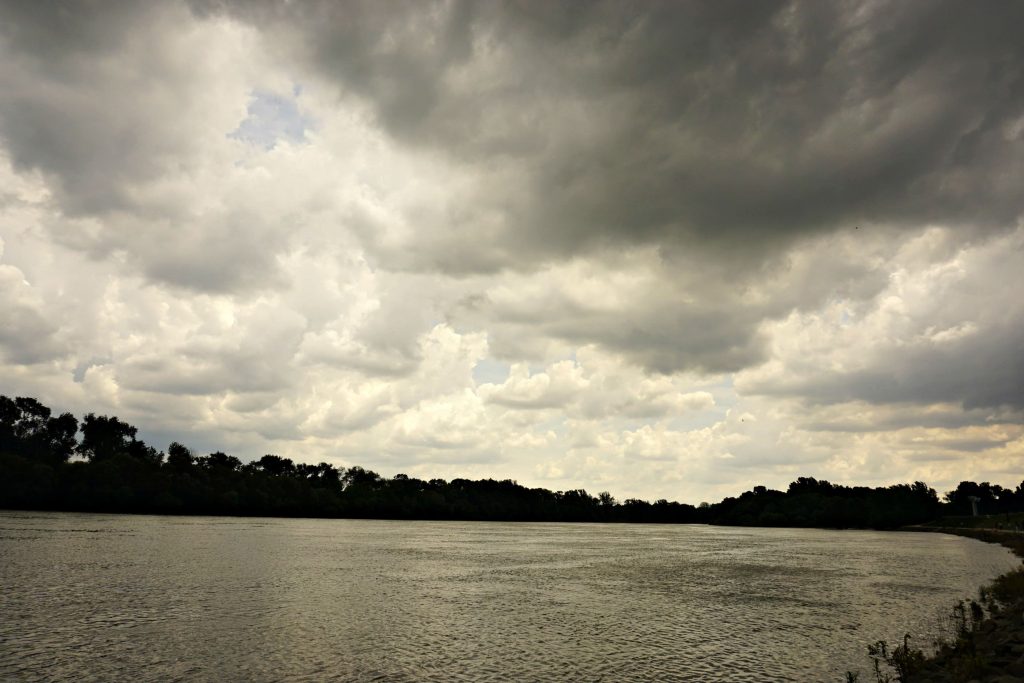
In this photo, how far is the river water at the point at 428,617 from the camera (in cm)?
3169

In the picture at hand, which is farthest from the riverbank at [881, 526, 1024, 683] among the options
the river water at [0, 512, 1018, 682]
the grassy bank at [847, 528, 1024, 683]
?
the river water at [0, 512, 1018, 682]

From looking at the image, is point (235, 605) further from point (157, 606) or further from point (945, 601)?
point (945, 601)

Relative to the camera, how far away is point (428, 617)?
45906 mm

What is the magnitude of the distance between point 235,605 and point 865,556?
117563 mm

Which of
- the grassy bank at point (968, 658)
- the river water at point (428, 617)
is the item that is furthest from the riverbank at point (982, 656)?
the river water at point (428, 617)

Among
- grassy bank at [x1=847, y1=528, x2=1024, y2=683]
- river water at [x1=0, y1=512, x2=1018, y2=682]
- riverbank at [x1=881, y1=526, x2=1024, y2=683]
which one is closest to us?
riverbank at [x1=881, y1=526, x2=1024, y2=683]

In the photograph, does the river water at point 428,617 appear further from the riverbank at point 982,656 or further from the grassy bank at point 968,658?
the riverbank at point 982,656

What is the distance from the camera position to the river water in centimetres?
3169

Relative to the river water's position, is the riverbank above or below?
above

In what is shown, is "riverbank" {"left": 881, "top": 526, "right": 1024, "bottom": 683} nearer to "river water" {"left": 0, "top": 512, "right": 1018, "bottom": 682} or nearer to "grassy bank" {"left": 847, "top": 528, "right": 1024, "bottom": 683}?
"grassy bank" {"left": 847, "top": 528, "right": 1024, "bottom": 683}

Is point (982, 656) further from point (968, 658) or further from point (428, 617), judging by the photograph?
point (428, 617)

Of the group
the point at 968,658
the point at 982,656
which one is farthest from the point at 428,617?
the point at 982,656

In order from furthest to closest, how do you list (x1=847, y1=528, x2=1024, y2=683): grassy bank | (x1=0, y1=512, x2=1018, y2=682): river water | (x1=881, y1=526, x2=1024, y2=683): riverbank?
(x1=0, y1=512, x2=1018, y2=682): river water → (x1=847, y1=528, x2=1024, y2=683): grassy bank → (x1=881, y1=526, x2=1024, y2=683): riverbank

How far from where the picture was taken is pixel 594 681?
98.9ft
